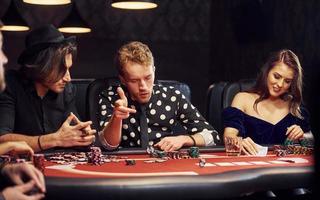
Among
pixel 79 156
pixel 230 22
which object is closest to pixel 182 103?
pixel 79 156

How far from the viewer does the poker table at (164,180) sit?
149 centimetres

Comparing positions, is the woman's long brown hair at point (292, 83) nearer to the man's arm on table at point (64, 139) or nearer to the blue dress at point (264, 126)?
the blue dress at point (264, 126)

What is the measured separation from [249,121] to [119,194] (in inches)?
81.4

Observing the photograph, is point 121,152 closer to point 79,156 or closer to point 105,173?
point 79,156

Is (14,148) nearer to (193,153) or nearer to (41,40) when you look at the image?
(193,153)

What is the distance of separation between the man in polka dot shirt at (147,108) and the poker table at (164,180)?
80 centimetres

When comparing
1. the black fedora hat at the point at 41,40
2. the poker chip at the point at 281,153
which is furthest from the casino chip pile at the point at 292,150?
the black fedora hat at the point at 41,40

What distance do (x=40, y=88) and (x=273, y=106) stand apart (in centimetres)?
144

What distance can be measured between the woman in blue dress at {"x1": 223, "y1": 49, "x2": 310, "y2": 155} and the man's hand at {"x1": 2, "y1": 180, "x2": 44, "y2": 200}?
2035 millimetres

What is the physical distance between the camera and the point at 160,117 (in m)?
3.16

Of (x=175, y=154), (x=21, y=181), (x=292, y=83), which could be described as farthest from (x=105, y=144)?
(x=292, y=83)

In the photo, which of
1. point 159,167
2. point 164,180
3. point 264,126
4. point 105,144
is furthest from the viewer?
point 264,126

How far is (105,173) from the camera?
67.9 inches

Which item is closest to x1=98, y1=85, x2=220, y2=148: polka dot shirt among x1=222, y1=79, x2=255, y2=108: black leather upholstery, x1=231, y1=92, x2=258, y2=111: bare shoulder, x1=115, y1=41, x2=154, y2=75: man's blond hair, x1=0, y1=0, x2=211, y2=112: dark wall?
x1=115, y1=41, x2=154, y2=75: man's blond hair
